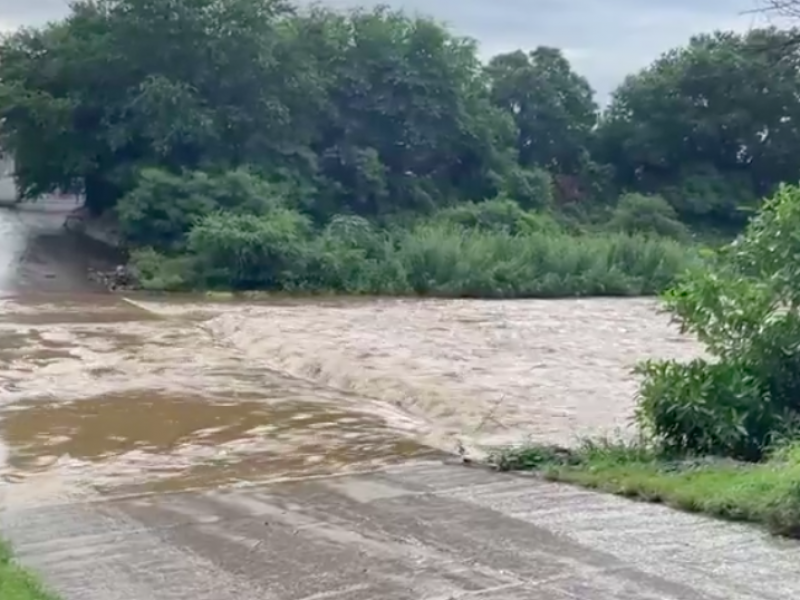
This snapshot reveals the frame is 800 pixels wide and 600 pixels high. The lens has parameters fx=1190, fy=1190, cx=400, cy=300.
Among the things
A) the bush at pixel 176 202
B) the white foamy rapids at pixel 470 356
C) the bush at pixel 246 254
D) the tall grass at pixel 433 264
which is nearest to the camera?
the white foamy rapids at pixel 470 356

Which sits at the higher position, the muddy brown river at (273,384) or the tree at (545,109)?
the tree at (545,109)

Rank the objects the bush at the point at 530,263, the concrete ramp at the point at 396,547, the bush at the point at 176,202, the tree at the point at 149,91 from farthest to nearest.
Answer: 1. the tree at the point at 149,91
2. the bush at the point at 176,202
3. the bush at the point at 530,263
4. the concrete ramp at the point at 396,547

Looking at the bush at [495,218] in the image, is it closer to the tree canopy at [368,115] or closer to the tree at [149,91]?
the tree canopy at [368,115]

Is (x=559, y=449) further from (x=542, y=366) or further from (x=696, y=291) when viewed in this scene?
(x=542, y=366)

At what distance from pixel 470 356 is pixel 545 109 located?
106 feet

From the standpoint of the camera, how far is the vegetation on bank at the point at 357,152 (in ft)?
101

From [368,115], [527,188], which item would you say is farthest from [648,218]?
[368,115]

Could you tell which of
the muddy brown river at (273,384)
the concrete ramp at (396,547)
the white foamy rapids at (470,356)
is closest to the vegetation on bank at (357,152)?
the white foamy rapids at (470,356)

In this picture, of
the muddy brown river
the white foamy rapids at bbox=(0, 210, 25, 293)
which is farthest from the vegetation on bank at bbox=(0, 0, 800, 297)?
the muddy brown river

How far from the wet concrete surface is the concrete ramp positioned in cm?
2

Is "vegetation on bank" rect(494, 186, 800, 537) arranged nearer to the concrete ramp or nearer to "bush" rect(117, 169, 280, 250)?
the concrete ramp

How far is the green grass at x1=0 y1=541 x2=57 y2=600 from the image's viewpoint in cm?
571

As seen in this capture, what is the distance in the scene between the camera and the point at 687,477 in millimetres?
8695

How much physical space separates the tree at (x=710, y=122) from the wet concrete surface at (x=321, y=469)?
1004 inches
